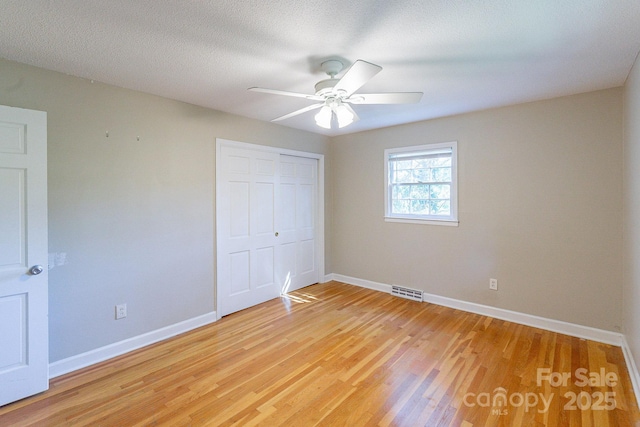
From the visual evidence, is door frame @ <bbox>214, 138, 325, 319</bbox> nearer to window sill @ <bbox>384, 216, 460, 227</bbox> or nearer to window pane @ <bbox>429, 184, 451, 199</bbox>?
window sill @ <bbox>384, 216, 460, 227</bbox>

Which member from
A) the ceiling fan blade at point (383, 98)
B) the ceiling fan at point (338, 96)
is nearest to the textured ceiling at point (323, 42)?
the ceiling fan at point (338, 96)

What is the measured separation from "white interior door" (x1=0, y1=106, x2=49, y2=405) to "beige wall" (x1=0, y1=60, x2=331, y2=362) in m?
0.19

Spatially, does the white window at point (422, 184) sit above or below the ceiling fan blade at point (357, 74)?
below

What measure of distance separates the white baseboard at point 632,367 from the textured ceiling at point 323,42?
2.27 metres

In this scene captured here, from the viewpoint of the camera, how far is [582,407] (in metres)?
1.92

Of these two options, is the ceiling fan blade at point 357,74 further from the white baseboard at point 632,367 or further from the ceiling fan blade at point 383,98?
the white baseboard at point 632,367

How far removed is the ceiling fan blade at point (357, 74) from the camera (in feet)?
5.36

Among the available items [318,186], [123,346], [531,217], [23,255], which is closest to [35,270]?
[23,255]

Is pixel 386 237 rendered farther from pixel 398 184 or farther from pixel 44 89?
pixel 44 89

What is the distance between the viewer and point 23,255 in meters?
2.08

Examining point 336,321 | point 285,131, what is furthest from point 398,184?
point 336,321

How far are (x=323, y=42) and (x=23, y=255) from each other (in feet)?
8.42

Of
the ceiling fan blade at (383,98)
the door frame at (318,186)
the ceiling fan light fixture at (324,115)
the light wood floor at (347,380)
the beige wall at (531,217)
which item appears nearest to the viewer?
the light wood floor at (347,380)

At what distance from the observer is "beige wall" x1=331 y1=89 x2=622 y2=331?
109 inches
